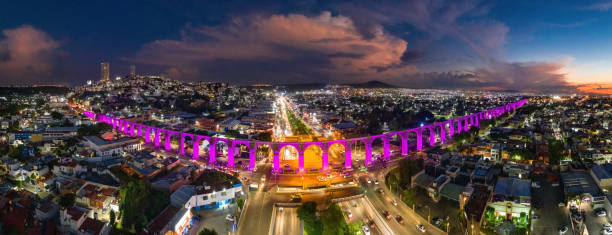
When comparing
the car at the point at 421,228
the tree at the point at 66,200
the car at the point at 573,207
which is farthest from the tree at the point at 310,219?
the car at the point at 573,207

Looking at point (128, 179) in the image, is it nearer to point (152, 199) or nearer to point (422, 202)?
point (152, 199)

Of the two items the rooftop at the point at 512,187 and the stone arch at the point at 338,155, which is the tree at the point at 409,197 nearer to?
the rooftop at the point at 512,187

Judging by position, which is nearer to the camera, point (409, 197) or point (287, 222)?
point (287, 222)

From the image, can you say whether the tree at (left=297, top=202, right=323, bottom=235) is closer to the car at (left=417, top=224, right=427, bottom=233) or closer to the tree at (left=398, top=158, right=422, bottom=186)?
the car at (left=417, top=224, right=427, bottom=233)

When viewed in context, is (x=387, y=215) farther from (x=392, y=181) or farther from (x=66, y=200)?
(x=66, y=200)

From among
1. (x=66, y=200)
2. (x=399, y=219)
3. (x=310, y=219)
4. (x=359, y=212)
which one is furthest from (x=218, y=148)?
(x=399, y=219)

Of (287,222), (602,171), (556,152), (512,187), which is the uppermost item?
(556,152)

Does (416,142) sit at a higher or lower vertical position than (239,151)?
higher
